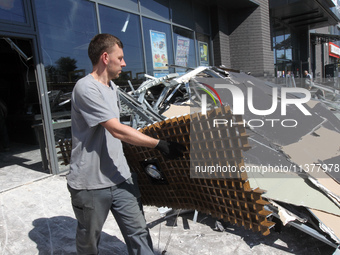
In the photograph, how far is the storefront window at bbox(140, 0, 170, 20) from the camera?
280 inches

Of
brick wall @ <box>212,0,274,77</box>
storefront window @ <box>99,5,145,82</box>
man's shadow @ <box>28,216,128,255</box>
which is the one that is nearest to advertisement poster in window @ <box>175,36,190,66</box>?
brick wall @ <box>212,0,274,77</box>

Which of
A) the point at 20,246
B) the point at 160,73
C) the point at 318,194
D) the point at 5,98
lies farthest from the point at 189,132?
the point at 5,98

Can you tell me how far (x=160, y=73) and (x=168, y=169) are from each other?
18.1ft

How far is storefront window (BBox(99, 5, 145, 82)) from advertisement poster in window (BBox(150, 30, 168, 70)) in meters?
0.52

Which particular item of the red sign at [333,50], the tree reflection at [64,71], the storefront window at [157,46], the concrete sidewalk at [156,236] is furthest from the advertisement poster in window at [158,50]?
the red sign at [333,50]

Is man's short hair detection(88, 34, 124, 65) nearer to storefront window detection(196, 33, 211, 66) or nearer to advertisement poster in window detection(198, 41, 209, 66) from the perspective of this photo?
storefront window detection(196, 33, 211, 66)

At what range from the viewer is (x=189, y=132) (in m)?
2.03

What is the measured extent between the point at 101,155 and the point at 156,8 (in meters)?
6.54

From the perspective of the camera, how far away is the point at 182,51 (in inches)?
333

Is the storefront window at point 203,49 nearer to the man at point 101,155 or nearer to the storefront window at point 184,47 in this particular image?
the storefront window at point 184,47

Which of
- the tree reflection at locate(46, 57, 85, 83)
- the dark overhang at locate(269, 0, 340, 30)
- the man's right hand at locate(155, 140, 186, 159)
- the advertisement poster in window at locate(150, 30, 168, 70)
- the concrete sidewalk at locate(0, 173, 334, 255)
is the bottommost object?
the concrete sidewalk at locate(0, 173, 334, 255)

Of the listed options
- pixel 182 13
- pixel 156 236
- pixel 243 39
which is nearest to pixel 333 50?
pixel 243 39

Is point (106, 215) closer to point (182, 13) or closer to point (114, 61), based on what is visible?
point (114, 61)

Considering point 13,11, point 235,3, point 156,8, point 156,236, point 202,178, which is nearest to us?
point 202,178
